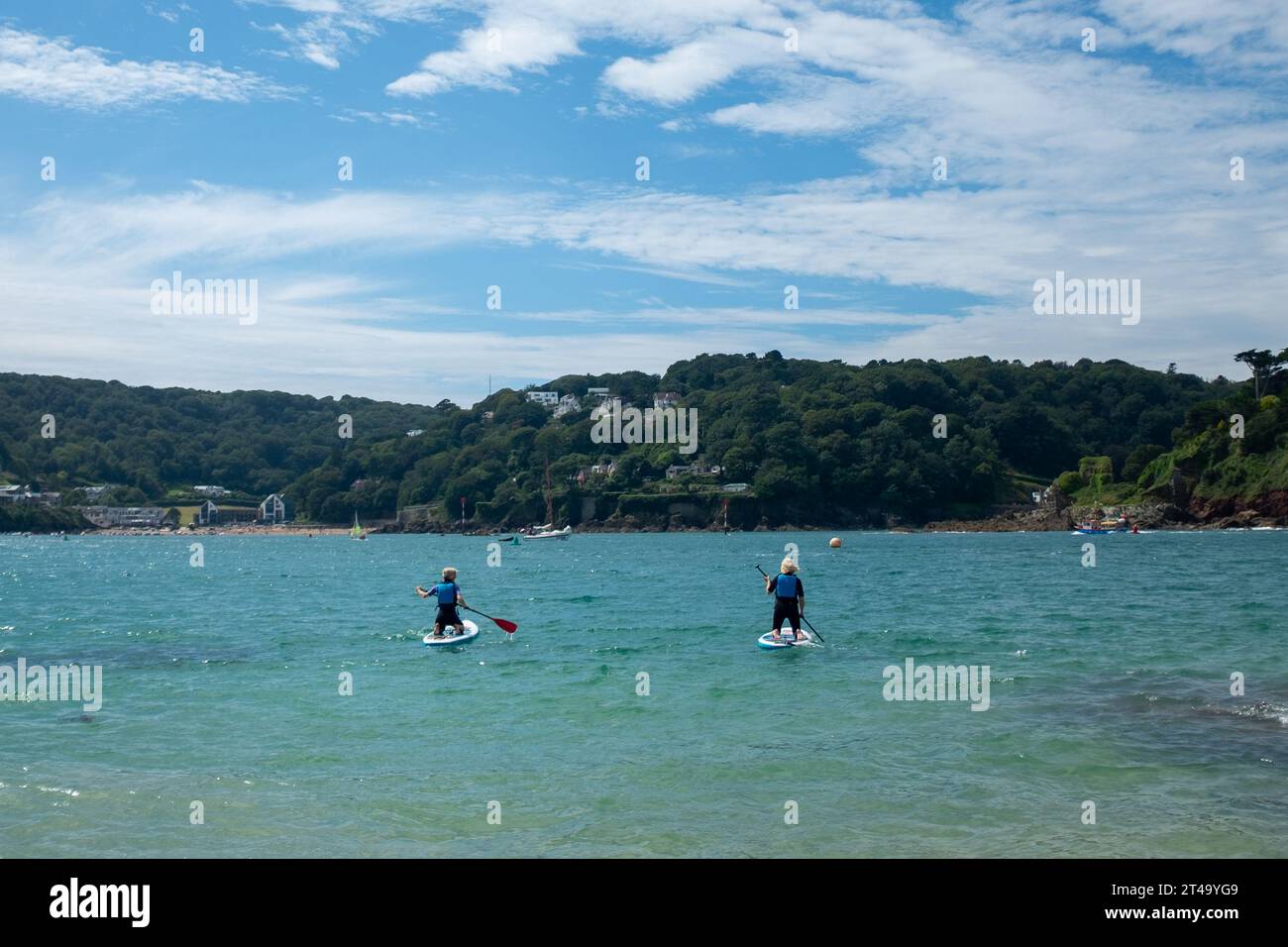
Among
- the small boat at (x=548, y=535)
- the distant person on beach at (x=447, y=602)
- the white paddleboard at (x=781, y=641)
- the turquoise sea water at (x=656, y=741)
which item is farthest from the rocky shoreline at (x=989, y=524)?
the distant person on beach at (x=447, y=602)

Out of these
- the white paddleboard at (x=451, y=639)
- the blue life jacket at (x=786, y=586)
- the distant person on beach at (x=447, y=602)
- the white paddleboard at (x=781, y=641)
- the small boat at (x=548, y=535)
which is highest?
the blue life jacket at (x=786, y=586)

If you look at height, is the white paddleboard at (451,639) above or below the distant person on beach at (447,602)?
below

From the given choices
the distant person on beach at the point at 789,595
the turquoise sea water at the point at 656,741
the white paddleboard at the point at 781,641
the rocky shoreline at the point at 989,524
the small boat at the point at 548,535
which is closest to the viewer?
the turquoise sea water at the point at 656,741

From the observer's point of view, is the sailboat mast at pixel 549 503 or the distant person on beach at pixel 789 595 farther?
the sailboat mast at pixel 549 503

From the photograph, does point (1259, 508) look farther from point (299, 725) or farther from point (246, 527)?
point (246, 527)

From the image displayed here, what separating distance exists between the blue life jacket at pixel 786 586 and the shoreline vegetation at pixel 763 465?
121218 mm

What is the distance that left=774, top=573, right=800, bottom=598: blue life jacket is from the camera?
74.8 feet

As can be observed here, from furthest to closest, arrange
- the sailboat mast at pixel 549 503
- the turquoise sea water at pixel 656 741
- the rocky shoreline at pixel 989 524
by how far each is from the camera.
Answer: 1. the sailboat mast at pixel 549 503
2. the rocky shoreline at pixel 989 524
3. the turquoise sea water at pixel 656 741

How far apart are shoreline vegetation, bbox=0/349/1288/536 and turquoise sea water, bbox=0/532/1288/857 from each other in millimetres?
120263

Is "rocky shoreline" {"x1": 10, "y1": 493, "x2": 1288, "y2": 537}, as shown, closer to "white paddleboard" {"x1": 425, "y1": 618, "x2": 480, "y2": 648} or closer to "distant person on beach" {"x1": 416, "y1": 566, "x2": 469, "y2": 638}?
"white paddleboard" {"x1": 425, "y1": 618, "x2": 480, "y2": 648}

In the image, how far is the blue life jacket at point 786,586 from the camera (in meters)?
22.8

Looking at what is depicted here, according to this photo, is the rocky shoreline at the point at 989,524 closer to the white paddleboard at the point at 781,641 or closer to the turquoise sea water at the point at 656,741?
the turquoise sea water at the point at 656,741

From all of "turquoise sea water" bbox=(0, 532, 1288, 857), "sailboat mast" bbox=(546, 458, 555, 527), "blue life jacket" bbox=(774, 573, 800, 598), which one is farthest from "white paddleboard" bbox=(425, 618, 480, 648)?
"sailboat mast" bbox=(546, 458, 555, 527)

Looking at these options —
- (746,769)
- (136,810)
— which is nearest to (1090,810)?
(746,769)
